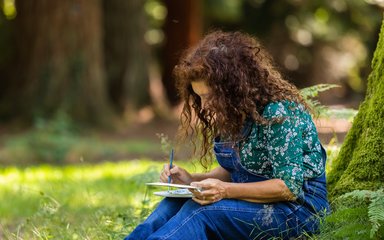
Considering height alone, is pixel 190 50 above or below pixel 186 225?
above

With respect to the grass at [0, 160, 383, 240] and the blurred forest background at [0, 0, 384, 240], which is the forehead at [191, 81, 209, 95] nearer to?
the blurred forest background at [0, 0, 384, 240]

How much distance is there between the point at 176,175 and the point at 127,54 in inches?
449

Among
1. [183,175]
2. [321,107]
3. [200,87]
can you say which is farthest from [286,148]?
[321,107]

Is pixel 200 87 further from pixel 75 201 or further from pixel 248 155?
pixel 75 201

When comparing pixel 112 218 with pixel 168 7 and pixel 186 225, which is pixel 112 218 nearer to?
pixel 186 225

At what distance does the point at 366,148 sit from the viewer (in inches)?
174

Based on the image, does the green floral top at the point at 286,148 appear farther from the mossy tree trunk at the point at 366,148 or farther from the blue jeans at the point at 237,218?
the mossy tree trunk at the point at 366,148

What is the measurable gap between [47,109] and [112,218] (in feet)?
25.8

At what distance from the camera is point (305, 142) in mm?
3918

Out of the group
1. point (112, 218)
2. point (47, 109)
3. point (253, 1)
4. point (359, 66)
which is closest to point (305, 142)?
point (112, 218)

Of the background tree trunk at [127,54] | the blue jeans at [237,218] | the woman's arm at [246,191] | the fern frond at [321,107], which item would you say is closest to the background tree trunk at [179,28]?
the background tree trunk at [127,54]

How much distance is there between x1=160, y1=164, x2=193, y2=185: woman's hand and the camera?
4.22 m

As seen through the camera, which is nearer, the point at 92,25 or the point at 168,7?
the point at 92,25

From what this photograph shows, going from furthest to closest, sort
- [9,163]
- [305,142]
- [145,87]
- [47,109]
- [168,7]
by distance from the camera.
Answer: [168,7] → [145,87] → [47,109] → [9,163] → [305,142]
